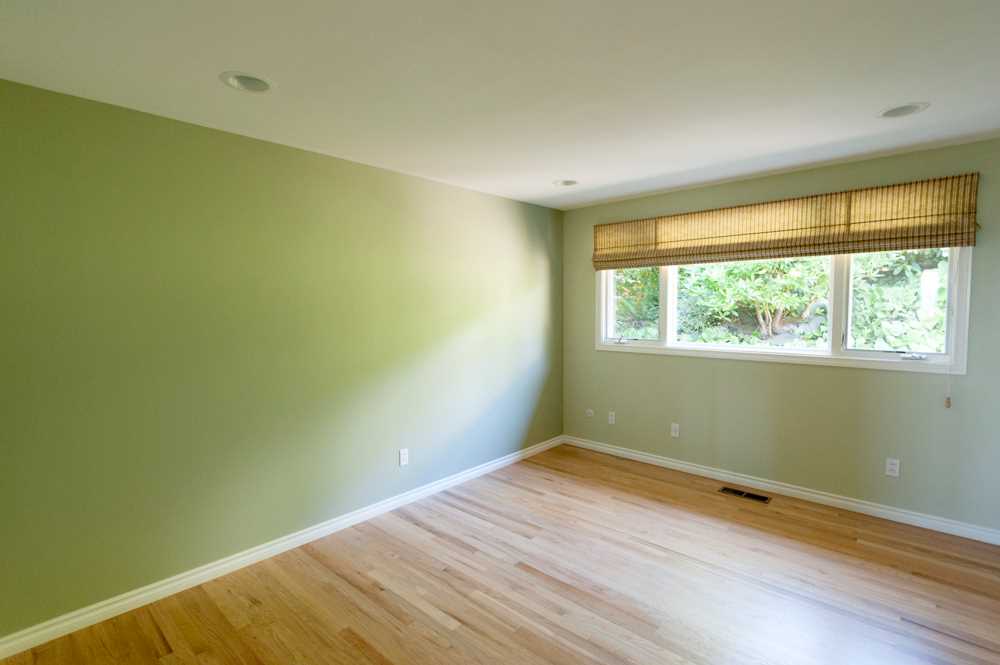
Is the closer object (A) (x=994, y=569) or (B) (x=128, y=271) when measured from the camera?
(B) (x=128, y=271)

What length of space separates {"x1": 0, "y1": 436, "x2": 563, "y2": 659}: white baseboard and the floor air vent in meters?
2.12

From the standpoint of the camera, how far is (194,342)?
2.52 meters

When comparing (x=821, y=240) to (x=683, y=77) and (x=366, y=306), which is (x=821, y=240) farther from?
(x=366, y=306)

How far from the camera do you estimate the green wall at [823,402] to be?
9.47ft

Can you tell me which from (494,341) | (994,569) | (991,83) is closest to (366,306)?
(494,341)

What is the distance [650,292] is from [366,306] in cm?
A: 253

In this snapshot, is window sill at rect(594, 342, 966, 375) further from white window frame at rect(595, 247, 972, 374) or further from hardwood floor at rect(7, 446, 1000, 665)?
hardwood floor at rect(7, 446, 1000, 665)

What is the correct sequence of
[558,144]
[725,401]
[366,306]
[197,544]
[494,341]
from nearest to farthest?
[197,544] → [558,144] → [366,306] → [725,401] → [494,341]

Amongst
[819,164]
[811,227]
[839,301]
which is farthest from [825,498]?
[819,164]

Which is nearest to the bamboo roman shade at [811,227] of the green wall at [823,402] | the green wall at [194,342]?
the green wall at [823,402]

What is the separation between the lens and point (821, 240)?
3334 millimetres

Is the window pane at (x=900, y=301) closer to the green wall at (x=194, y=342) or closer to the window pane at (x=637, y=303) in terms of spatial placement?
the window pane at (x=637, y=303)

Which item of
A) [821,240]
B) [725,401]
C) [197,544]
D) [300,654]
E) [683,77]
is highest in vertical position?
[683,77]

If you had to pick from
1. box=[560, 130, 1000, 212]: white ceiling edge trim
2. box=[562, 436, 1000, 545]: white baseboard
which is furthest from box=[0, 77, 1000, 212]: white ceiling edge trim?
box=[562, 436, 1000, 545]: white baseboard
